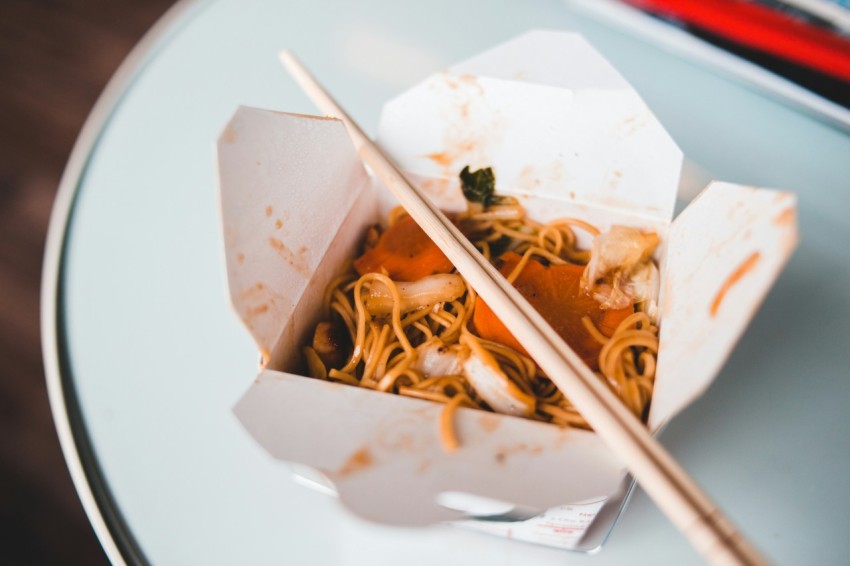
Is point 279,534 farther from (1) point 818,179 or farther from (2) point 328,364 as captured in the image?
(1) point 818,179

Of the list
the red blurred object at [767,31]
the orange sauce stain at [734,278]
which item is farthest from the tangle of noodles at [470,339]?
the red blurred object at [767,31]

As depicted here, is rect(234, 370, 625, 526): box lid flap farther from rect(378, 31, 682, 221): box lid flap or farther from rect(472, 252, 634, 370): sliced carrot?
rect(378, 31, 682, 221): box lid flap

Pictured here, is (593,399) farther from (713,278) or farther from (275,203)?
(275,203)

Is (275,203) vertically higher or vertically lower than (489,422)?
higher

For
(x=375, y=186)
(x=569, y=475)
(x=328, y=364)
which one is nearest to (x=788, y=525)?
(x=569, y=475)

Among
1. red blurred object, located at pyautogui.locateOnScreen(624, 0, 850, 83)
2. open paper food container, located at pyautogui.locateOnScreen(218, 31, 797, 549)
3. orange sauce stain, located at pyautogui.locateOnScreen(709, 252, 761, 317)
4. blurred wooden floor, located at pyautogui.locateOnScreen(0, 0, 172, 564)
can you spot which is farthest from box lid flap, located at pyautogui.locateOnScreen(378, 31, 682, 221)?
blurred wooden floor, located at pyautogui.locateOnScreen(0, 0, 172, 564)

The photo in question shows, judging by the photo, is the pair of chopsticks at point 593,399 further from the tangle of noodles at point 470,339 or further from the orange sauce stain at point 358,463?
the orange sauce stain at point 358,463

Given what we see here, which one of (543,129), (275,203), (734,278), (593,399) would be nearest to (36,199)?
(275,203)
